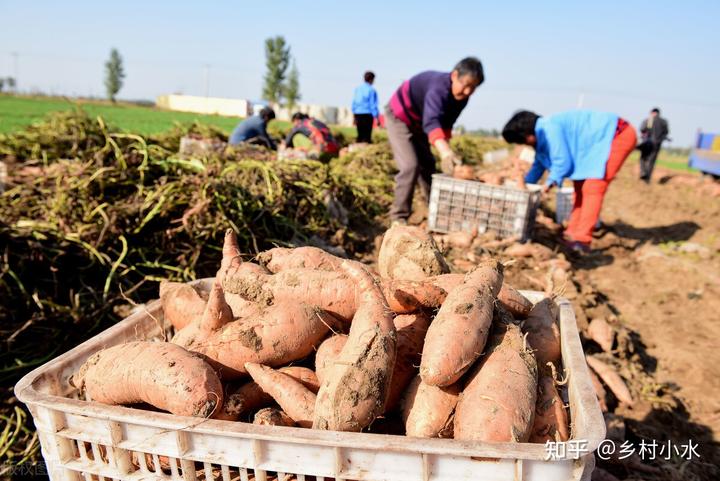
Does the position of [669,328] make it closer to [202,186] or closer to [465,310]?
[465,310]

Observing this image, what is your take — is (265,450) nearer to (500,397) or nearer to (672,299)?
(500,397)

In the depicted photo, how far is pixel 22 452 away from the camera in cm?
247

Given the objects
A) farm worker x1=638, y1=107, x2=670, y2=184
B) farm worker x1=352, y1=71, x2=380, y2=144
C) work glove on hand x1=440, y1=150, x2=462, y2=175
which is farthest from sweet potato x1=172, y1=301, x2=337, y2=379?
A: farm worker x1=638, y1=107, x2=670, y2=184

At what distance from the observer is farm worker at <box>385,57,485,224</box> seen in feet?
15.9

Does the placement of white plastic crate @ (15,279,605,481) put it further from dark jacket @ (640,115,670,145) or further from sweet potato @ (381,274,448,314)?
dark jacket @ (640,115,670,145)

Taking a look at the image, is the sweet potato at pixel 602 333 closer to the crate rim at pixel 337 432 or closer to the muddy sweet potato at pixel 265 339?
the crate rim at pixel 337 432

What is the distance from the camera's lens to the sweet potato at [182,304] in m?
2.19

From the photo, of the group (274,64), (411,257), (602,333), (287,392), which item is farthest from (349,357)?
(274,64)

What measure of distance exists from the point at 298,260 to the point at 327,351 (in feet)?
1.80

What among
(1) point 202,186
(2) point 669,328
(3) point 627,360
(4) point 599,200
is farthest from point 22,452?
(4) point 599,200

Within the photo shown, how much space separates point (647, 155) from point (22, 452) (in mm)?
15178

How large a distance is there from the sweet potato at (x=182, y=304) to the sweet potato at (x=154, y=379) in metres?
0.42

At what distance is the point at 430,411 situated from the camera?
64.5 inches

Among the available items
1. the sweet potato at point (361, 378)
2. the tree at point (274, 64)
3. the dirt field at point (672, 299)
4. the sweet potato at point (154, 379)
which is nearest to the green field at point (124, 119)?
the sweet potato at point (154, 379)
